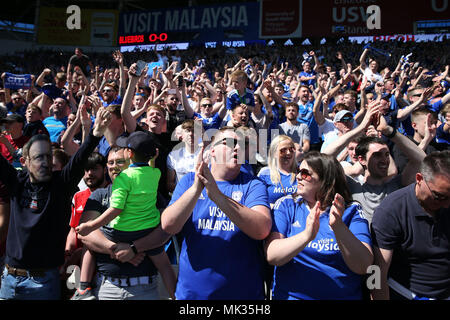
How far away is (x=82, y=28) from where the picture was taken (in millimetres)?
26562

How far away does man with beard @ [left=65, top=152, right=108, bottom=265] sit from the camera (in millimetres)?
3203

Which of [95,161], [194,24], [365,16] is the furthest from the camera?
[194,24]

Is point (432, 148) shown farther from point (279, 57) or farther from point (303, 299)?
point (279, 57)

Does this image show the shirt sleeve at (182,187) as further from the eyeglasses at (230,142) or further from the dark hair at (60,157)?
the dark hair at (60,157)

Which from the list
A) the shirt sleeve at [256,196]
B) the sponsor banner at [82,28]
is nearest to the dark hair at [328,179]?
the shirt sleeve at [256,196]

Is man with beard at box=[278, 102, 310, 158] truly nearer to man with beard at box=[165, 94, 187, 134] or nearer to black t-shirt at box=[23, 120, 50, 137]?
man with beard at box=[165, 94, 187, 134]

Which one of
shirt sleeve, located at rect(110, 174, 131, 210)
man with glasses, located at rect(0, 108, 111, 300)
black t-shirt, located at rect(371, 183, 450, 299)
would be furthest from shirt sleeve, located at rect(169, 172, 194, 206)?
black t-shirt, located at rect(371, 183, 450, 299)

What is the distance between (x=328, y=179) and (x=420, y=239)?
65cm

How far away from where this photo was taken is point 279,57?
18.6 metres

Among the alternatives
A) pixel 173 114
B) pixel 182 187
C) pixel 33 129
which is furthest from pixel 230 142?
pixel 33 129

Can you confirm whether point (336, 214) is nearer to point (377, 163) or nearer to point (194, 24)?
point (377, 163)

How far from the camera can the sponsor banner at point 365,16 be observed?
19.8m

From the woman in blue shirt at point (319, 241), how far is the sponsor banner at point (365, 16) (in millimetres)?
20077

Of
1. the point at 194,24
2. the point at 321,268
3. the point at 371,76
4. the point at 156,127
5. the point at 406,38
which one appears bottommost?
the point at 321,268
